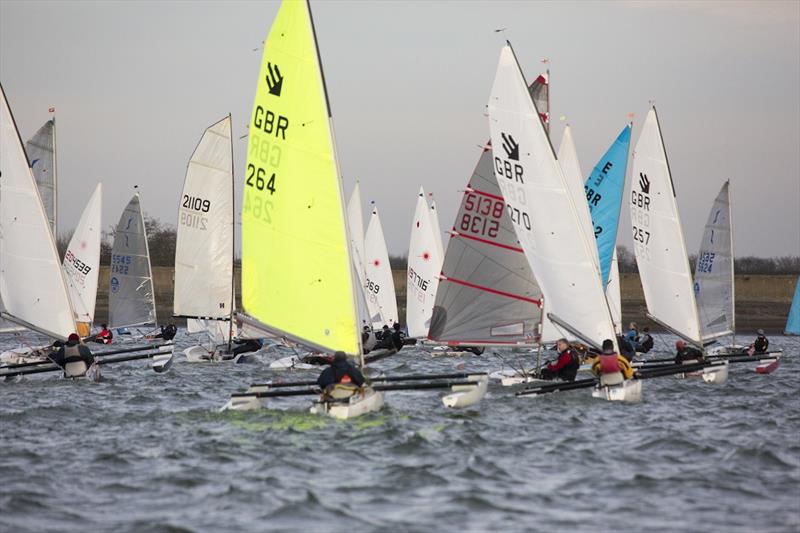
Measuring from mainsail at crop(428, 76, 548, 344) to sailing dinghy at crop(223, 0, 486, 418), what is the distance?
196 inches

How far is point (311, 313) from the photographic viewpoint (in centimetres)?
2023

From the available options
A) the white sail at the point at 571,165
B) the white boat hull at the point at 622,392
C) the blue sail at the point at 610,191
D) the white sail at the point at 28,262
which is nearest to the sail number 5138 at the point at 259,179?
the white sail at the point at 28,262

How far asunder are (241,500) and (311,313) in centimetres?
720

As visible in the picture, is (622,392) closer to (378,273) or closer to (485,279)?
(485,279)

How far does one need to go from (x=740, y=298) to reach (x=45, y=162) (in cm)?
5357

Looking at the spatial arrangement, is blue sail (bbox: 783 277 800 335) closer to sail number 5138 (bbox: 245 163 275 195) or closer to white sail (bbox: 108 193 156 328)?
white sail (bbox: 108 193 156 328)

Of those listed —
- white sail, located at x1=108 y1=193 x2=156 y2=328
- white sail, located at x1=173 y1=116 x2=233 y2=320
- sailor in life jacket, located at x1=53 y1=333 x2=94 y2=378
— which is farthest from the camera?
white sail, located at x1=108 y1=193 x2=156 y2=328

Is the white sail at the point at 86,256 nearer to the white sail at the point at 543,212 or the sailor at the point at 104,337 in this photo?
the sailor at the point at 104,337

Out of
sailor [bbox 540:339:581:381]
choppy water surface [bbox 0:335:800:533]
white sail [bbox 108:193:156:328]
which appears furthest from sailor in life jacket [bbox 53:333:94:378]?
white sail [bbox 108:193:156:328]

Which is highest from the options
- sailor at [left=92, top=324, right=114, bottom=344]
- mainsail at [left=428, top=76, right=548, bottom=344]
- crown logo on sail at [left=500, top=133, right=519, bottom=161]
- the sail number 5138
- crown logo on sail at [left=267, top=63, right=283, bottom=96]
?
crown logo on sail at [left=267, top=63, right=283, bottom=96]

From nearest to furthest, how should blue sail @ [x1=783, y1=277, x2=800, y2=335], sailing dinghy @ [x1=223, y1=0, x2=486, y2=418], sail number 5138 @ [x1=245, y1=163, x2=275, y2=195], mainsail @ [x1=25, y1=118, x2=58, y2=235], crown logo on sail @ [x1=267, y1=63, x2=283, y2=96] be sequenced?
sailing dinghy @ [x1=223, y1=0, x2=486, y2=418]
crown logo on sail @ [x1=267, y1=63, x2=283, y2=96]
sail number 5138 @ [x1=245, y1=163, x2=275, y2=195]
mainsail @ [x1=25, y1=118, x2=58, y2=235]
blue sail @ [x1=783, y1=277, x2=800, y2=335]

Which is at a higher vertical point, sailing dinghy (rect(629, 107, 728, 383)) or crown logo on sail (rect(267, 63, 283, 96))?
crown logo on sail (rect(267, 63, 283, 96))

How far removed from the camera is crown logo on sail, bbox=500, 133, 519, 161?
2434 cm

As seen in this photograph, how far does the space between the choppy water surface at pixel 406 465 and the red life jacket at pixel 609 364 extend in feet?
2.32
